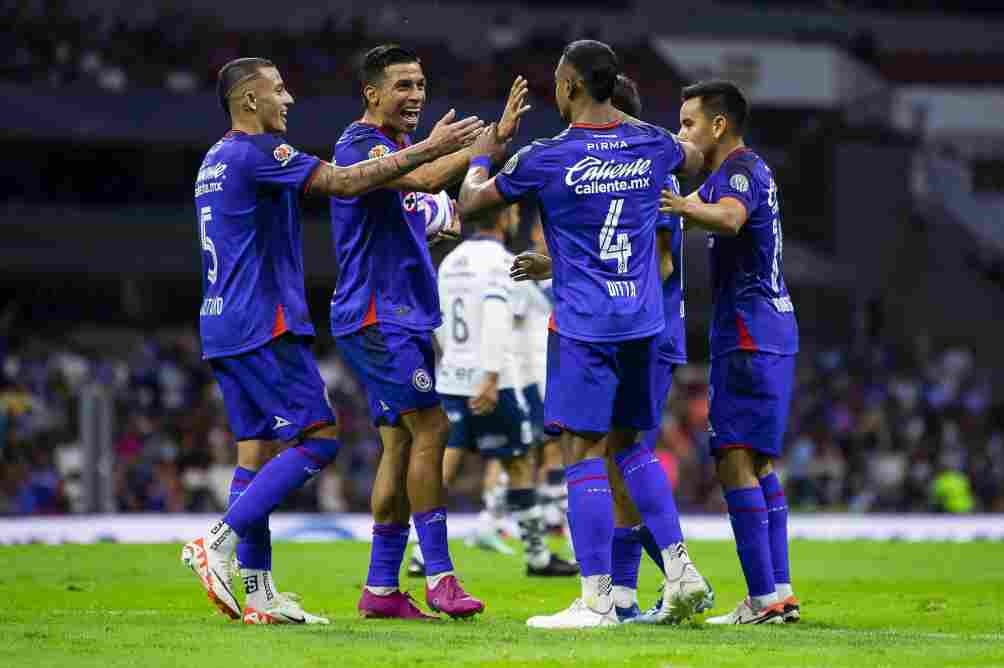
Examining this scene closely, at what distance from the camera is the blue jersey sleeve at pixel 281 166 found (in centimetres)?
838

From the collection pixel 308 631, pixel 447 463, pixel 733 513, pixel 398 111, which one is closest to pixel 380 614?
pixel 308 631

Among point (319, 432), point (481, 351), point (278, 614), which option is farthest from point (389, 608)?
point (481, 351)

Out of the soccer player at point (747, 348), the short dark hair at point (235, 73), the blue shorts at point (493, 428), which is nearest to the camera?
the short dark hair at point (235, 73)

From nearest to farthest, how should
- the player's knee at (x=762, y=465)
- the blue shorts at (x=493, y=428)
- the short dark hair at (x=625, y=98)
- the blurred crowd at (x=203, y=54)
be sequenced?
the player's knee at (x=762, y=465)
the short dark hair at (x=625, y=98)
the blue shorts at (x=493, y=428)
the blurred crowd at (x=203, y=54)

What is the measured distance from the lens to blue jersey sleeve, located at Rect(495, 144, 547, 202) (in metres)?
8.23

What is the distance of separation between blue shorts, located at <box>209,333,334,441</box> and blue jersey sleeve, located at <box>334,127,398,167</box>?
0.91 meters

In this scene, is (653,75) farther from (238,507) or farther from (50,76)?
(238,507)

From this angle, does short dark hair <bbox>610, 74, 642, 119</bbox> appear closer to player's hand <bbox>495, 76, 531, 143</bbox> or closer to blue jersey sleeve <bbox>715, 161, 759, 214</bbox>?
blue jersey sleeve <bbox>715, 161, 759, 214</bbox>

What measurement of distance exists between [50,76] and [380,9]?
7.92m

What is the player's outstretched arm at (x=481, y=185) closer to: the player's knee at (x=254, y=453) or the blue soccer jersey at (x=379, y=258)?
the blue soccer jersey at (x=379, y=258)

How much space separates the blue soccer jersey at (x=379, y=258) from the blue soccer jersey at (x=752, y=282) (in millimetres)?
1465

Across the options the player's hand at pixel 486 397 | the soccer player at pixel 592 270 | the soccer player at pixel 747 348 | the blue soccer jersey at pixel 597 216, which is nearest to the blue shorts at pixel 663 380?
the soccer player at pixel 747 348

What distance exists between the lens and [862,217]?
34.9 m

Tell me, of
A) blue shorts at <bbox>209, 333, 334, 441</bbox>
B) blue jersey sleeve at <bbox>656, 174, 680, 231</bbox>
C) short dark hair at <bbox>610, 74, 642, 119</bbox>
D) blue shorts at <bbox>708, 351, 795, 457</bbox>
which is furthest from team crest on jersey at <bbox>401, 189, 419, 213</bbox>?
blue shorts at <bbox>708, 351, 795, 457</bbox>
